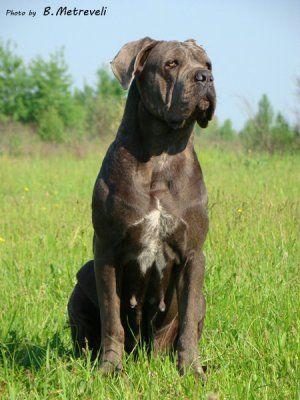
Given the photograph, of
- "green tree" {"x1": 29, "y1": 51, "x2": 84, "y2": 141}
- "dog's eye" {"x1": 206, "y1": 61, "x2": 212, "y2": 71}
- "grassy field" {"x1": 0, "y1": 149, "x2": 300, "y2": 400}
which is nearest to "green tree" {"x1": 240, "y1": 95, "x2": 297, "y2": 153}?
"grassy field" {"x1": 0, "y1": 149, "x2": 300, "y2": 400}

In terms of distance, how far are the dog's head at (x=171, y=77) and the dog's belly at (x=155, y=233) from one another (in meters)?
0.48

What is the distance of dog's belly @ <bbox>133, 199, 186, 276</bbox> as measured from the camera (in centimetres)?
328

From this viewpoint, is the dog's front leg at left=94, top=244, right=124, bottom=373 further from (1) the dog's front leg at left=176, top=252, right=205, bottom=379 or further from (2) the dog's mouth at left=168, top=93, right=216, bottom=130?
(2) the dog's mouth at left=168, top=93, right=216, bottom=130

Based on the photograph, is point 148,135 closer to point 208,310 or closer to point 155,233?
point 155,233

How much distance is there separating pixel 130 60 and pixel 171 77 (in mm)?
262

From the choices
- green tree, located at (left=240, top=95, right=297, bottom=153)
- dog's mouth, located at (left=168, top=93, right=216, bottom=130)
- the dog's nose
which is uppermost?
green tree, located at (left=240, top=95, right=297, bottom=153)

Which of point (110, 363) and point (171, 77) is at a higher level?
point (171, 77)

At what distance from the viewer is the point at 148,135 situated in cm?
346

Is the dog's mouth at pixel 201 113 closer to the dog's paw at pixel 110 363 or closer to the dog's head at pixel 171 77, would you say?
the dog's head at pixel 171 77

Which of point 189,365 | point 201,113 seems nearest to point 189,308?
point 189,365

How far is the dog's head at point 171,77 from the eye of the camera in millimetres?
3352

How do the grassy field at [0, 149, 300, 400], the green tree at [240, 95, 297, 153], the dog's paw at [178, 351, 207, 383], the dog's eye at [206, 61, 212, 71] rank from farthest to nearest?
the green tree at [240, 95, 297, 153] < the dog's eye at [206, 61, 212, 71] < the dog's paw at [178, 351, 207, 383] < the grassy field at [0, 149, 300, 400]

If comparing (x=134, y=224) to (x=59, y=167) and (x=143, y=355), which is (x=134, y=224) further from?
(x=59, y=167)

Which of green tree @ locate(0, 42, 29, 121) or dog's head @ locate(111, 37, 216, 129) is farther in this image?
green tree @ locate(0, 42, 29, 121)
